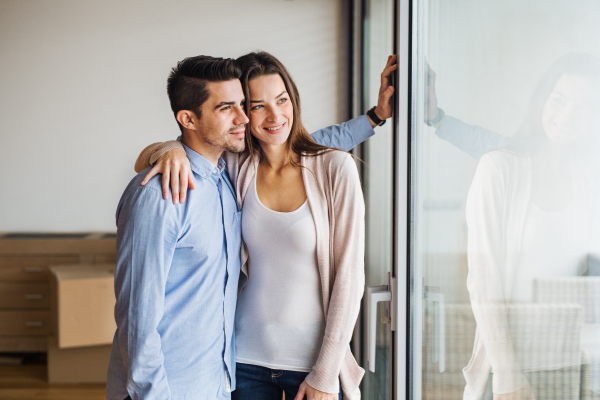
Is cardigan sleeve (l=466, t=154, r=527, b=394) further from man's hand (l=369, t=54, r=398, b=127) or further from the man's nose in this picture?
the man's nose

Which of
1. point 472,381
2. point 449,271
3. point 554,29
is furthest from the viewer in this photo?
point 449,271

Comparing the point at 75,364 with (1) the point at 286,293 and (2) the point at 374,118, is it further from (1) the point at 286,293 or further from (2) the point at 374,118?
(2) the point at 374,118

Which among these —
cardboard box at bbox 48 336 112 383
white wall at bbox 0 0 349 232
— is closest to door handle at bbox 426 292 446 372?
white wall at bbox 0 0 349 232

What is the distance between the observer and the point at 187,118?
1186 mm

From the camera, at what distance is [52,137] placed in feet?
10.3

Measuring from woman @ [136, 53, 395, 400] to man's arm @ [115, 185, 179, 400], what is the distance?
0.51ft

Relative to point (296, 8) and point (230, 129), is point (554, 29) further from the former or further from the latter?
point (296, 8)

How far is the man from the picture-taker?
3.26ft

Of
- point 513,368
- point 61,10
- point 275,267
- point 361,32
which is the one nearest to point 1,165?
point 61,10

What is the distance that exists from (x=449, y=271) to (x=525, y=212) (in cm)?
33

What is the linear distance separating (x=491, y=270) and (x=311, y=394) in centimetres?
56

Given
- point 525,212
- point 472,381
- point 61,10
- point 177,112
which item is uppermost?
point 61,10

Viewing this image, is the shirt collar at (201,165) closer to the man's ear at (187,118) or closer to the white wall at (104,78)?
the man's ear at (187,118)

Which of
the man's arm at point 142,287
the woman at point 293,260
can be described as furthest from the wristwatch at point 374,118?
the man's arm at point 142,287
